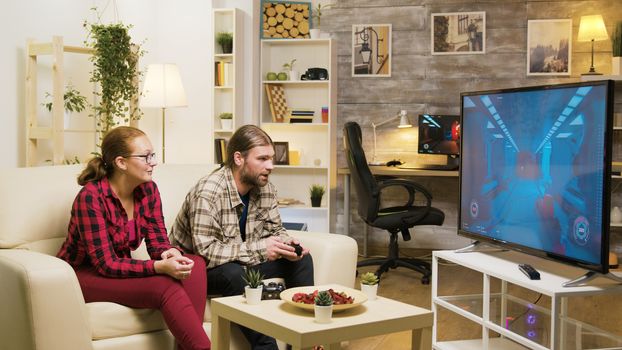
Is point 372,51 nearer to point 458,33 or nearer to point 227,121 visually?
point 458,33

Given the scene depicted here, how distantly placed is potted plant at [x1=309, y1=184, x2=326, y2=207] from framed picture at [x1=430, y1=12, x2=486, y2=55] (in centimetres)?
146

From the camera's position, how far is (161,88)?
570 cm

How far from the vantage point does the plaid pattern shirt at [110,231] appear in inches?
113

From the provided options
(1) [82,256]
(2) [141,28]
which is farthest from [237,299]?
(2) [141,28]

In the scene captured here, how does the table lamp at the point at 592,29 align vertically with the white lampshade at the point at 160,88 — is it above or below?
above

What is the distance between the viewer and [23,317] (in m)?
2.57

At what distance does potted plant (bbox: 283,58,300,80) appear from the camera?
6.71m

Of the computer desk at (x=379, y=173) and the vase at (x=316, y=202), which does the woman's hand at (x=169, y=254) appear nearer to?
the computer desk at (x=379, y=173)

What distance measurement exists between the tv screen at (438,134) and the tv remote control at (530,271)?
134 inches

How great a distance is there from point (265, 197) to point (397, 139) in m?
3.43

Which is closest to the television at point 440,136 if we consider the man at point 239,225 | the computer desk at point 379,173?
the computer desk at point 379,173

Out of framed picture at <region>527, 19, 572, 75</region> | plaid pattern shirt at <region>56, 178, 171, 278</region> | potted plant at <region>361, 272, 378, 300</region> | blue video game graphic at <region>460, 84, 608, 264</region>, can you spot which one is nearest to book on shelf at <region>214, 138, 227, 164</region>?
framed picture at <region>527, 19, 572, 75</region>

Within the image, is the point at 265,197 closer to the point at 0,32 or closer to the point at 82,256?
the point at 82,256

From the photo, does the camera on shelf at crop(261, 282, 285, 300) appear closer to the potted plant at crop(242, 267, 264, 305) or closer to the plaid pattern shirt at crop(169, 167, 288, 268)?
the potted plant at crop(242, 267, 264, 305)
